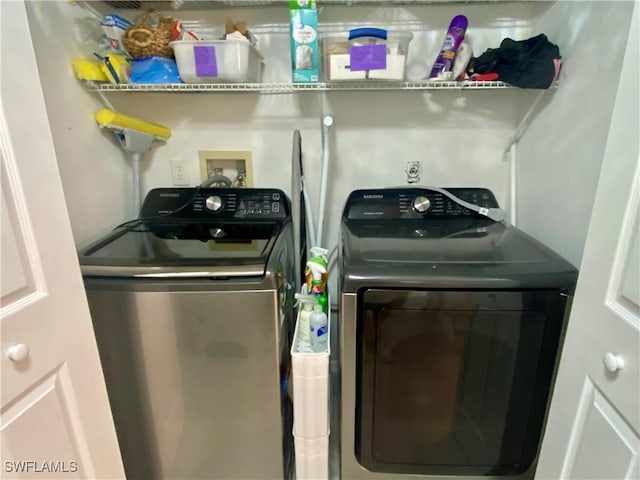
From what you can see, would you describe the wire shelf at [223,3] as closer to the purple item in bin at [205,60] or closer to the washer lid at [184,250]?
the purple item in bin at [205,60]

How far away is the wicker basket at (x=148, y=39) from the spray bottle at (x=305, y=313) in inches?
41.3

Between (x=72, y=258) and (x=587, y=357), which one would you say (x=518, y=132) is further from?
(x=72, y=258)

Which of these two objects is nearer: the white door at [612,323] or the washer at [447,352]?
the white door at [612,323]

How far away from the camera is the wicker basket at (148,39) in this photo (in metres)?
1.41

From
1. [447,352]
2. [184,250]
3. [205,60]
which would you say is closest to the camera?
[447,352]

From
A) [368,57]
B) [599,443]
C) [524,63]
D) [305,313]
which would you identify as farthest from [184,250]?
[524,63]

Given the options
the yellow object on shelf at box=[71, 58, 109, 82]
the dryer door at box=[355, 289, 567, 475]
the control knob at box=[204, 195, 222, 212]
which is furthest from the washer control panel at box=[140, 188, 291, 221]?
the dryer door at box=[355, 289, 567, 475]

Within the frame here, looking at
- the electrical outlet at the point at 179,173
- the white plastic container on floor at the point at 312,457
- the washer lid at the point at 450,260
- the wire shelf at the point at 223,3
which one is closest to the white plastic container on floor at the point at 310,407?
the white plastic container on floor at the point at 312,457

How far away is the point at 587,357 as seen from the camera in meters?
0.85

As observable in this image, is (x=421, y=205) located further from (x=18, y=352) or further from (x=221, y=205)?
(x=18, y=352)

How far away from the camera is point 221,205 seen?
1614mm

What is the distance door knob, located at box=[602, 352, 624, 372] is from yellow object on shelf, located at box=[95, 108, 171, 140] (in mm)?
1648

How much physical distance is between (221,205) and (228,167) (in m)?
0.28

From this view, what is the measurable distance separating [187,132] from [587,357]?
1.68m
